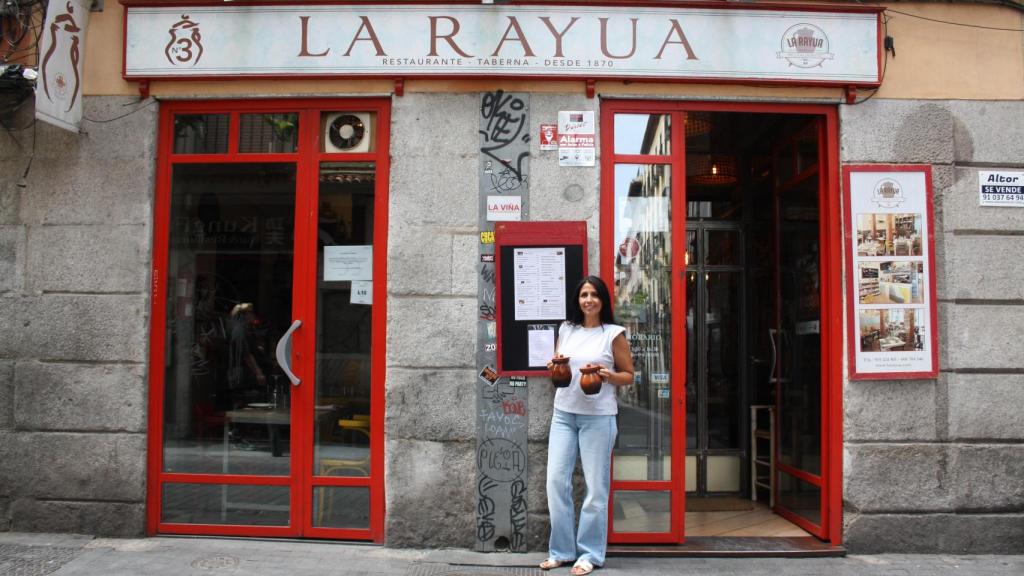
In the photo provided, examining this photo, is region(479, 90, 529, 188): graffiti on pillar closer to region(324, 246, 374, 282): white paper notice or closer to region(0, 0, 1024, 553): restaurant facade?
region(0, 0, 1024, 553): restaurant facade

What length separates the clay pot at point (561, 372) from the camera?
477 centimetres

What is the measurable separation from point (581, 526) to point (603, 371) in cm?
110

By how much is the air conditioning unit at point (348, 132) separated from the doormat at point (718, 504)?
13.8ft

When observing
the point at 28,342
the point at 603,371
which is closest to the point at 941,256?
Result: the point at 603,371

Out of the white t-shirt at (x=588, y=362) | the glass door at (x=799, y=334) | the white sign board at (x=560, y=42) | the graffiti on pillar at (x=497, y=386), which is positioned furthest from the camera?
the glass door at (x=799, y=334)

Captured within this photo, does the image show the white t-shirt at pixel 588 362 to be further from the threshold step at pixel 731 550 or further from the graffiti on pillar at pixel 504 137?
the graffiti on pillar at pixel 504 137

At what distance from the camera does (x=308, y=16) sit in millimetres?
5430

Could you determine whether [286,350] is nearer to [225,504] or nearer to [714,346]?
[225,504]

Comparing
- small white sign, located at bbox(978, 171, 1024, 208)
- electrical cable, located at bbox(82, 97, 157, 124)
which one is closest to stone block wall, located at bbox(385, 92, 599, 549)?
electrical cable, located at bbox(82, 97, 157, 124)

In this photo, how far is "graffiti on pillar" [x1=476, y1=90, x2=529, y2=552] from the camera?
524cm

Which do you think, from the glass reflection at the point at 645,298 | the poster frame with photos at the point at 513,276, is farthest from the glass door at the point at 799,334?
the poster frame with photos at the point at 513,276

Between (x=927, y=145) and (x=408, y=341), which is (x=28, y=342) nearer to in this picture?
(x=408, y=341)

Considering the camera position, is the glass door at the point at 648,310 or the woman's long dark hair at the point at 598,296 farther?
the glass door at the point at 648,310

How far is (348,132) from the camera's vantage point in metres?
5.62
